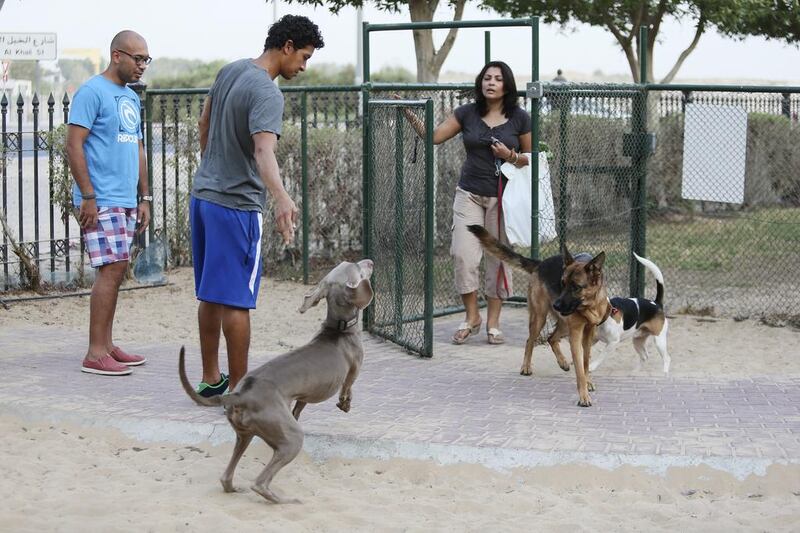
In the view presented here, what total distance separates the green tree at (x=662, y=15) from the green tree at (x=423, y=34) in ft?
12.2

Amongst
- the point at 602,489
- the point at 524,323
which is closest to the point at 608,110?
the point at 524,323

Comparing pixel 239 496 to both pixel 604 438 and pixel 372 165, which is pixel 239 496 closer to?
pixel 604 438

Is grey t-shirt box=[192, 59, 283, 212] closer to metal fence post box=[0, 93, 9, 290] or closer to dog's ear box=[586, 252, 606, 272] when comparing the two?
dog's ear box=[586, 252, 606, 272]

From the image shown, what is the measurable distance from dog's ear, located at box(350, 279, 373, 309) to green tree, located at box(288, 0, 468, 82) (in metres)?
10.0

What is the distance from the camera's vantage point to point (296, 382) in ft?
17.6

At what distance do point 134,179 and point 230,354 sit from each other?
179 cm

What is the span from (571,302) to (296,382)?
2331 mm

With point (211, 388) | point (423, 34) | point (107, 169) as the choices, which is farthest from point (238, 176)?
point (423, 34)

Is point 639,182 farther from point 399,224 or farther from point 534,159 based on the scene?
point 399,224

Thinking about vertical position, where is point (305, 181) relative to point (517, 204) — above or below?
above

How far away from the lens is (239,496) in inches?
210

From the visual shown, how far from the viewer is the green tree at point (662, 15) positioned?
20078 mm

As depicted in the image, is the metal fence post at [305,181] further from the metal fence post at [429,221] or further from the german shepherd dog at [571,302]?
the german shepherd dog at [571,302]

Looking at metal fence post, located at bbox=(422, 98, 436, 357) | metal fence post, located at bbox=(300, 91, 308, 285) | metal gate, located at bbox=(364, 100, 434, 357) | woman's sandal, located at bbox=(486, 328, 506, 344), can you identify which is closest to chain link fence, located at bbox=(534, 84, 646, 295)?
woman's sandal, located at bbox=(486, 328, 506, 344)
